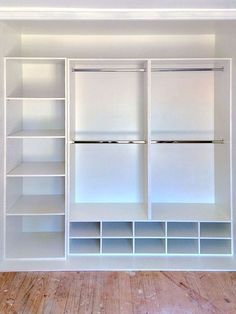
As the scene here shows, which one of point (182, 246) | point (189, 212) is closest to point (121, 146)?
point (189, 212)

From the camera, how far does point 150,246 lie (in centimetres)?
350

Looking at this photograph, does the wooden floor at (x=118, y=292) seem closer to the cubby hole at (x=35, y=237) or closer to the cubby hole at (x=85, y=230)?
the cubby hole at (x=35, y=237)

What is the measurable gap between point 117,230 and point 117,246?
16 centimetres

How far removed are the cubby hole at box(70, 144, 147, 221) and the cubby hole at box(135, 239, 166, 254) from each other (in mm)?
410

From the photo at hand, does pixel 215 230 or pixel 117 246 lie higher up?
pixel 215 230

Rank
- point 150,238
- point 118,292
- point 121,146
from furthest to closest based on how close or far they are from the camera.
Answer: point 121,146 → point 150,238 → point 118,292

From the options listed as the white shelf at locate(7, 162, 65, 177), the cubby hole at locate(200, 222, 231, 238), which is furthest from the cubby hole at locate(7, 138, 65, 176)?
the cubby hole at locate(200, 222, 231, 238)

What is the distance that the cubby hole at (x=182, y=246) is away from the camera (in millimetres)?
3373

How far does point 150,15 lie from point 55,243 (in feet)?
7.57

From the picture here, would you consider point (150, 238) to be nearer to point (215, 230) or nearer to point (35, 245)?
point (215, 230)

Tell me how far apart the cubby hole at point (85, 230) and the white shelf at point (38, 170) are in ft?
1.97

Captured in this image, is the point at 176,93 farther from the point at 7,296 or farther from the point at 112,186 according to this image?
the point at 7,296

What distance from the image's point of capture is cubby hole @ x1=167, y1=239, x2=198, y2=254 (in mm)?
3373

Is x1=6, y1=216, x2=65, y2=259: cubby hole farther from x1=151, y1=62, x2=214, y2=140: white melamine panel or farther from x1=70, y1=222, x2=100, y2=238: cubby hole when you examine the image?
x1=151, y1=62, x2=214, y2=140: white melamine panel
